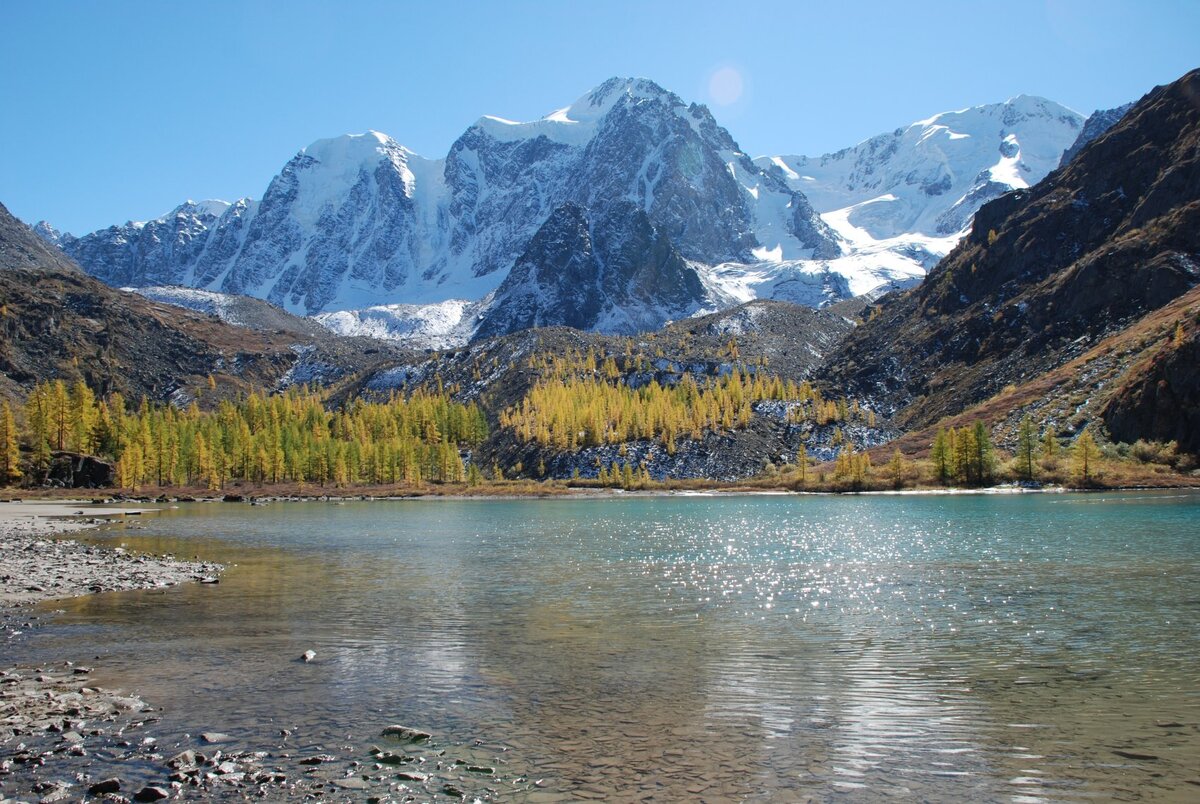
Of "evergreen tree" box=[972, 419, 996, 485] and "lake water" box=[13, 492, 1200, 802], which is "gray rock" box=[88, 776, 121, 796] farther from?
"evergreen tree" box=[972, 419, 996, 485]

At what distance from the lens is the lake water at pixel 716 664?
18781 millimetres

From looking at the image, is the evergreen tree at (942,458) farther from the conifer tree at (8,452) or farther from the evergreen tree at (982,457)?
the conifer tree at (8,452)

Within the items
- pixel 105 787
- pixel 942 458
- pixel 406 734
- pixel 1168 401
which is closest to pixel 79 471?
pixel 942 458

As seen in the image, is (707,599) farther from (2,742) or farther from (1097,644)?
(2,742)

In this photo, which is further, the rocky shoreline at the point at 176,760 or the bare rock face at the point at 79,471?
the bare rock face at the point at 79,471

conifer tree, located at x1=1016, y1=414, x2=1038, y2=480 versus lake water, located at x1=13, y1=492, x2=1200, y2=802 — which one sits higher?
conifer tree, located at x1=1016, y1=414, x2=1038, y2=480

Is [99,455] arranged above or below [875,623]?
above

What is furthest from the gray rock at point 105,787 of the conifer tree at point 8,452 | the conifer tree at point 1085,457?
the conifer tree at point 1085,457

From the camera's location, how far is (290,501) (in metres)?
170

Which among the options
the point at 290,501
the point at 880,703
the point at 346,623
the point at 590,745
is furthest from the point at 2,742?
the point at 290,501

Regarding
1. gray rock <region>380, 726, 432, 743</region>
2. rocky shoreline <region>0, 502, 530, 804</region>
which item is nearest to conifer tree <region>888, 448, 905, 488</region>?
gray rock <region>380, 726, 432, 743</region>

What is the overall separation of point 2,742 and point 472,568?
38.5 meters

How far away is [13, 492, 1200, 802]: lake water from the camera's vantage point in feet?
61.6

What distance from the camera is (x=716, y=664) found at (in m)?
28.4
